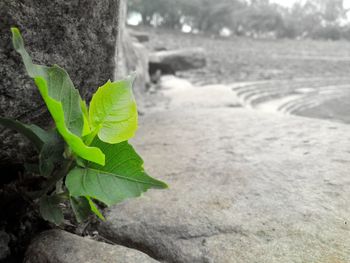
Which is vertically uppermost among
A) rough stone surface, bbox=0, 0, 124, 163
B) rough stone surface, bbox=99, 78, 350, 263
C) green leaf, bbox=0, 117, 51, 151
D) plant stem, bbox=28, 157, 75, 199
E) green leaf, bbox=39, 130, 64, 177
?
rough stone surface, bbox=0, 0, 124, 163

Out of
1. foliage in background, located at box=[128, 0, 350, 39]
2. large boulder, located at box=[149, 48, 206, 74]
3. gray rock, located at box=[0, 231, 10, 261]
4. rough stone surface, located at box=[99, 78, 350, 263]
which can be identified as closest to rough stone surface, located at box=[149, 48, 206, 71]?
large boulder, located at box=[149, 48, 206, 74]

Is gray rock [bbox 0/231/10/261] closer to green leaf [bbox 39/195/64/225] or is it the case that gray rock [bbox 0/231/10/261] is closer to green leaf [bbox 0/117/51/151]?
green leaf [bbox 39/195/64/225]

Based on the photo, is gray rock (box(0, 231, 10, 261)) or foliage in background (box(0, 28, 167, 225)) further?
gray rock (box(0, 231, 10, 261))

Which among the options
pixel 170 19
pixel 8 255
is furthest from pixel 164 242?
pixel 170 19

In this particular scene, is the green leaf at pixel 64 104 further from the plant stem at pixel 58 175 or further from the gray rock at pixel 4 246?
the gray rock at pixel 4 246

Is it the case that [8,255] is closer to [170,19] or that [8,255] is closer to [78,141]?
[78,141]

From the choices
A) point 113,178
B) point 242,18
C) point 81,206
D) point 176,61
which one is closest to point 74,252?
point 81,206

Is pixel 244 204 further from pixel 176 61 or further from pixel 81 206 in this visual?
pixel 176 61
